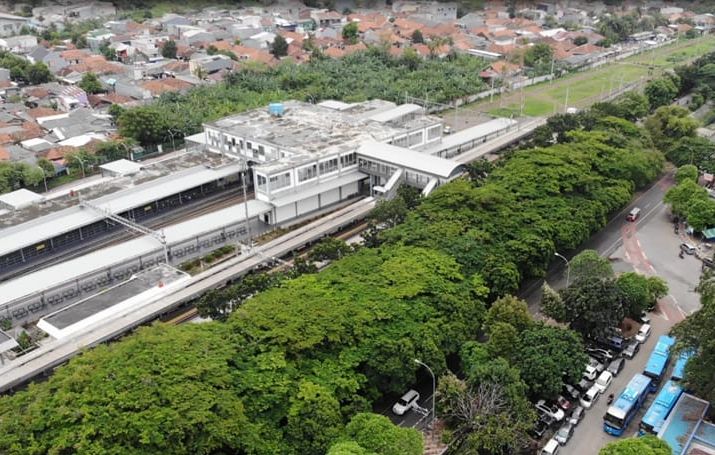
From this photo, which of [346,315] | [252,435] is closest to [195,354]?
[252,435]

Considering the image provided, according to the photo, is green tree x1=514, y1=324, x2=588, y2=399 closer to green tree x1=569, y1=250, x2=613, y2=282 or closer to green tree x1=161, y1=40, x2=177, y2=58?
green tree x1=569, y1=250, x2=613, y2=282

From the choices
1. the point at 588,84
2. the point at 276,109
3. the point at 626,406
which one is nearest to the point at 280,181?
the point at 276,109

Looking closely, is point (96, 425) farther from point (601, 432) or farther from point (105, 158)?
point (105, 158)

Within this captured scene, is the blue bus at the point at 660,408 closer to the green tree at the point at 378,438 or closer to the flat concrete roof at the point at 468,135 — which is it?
the green tree at the point at 378,438

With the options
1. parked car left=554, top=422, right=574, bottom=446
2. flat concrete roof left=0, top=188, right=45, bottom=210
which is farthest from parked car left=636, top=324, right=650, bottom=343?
flat concrete roof left=0, top=188, right=45, bottom=210

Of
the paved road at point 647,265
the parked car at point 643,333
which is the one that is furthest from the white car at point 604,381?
the parked car at point 643,333

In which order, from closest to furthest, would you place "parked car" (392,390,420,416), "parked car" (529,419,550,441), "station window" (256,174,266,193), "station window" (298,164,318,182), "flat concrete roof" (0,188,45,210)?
"parked car" (529,419,550,441) < "parked car" (392,390,420,416) < "flat concrete roof" (0,188,45,210) < "station window" (256,174,266,193) < "station window" (298,164,318,182)

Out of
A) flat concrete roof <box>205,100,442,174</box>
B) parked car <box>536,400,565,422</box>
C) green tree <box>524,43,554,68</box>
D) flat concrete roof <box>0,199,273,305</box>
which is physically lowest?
parked car <box>536,400,565,422</box>
